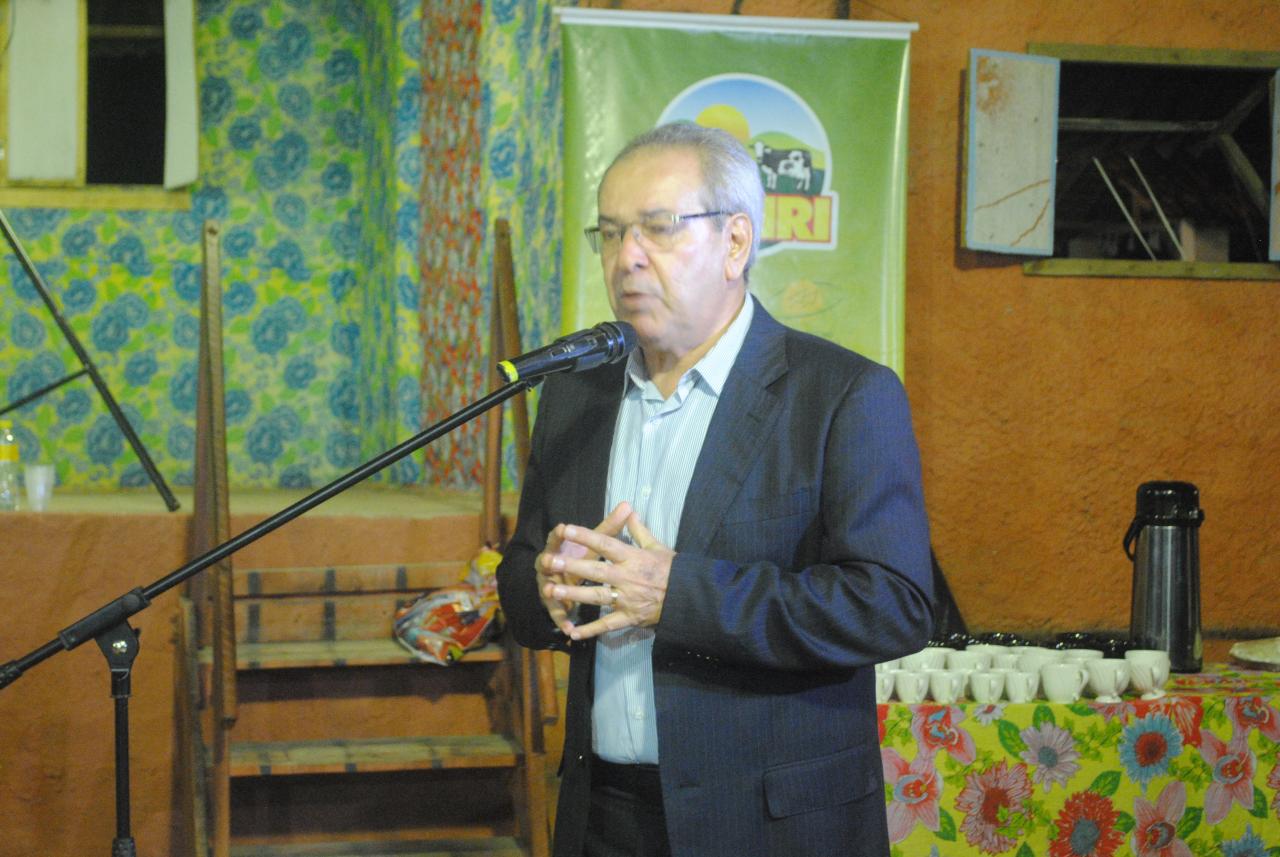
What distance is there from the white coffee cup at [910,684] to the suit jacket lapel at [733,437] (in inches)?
43.3

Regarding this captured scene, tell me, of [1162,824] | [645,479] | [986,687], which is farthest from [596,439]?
[1162,824]

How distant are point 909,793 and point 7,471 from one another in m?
3.53

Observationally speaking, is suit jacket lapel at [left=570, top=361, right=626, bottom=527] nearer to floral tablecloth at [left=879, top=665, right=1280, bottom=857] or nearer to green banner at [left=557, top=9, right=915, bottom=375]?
floral tablecloth at [left=879, top=665, right=1280, bottom=857]

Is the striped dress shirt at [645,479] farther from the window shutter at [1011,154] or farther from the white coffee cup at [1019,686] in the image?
the window shutter at [1011,154]

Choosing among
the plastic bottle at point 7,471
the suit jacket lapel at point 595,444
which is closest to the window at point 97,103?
the plastic bottle at point 7,471

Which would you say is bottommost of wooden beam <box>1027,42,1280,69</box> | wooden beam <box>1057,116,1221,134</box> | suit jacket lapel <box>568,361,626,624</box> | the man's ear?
suit jacket lapel <box>568,361,626,624</box>

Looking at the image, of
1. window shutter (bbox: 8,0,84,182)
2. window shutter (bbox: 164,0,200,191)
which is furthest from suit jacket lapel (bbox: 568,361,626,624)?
window shutter (bbox: 8,0,84,182)

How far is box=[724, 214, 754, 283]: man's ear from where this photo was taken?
1.75m

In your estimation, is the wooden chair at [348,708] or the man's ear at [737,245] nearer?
the man's ear at [737,245]

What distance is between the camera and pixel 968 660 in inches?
113

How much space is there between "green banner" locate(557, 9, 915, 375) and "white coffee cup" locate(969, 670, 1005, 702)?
1.49 meters

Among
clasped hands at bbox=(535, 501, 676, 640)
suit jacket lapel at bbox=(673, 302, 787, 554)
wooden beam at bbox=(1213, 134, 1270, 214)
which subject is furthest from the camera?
wooden beam at bbox=(1213, 134, 1270, 214)

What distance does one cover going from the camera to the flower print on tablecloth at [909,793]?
258 centimetres

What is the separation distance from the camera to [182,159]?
6602mm
